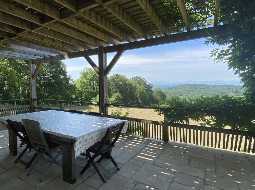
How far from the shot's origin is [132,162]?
3711mm

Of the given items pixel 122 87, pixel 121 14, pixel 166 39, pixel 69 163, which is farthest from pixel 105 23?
pixel 122 87

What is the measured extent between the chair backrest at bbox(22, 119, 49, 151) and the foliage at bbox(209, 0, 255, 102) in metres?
3.69

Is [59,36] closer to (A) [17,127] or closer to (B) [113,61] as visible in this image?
(B) [113,61]

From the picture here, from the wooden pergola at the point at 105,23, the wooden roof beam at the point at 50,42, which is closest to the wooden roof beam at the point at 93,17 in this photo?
the wooden pergola at the point at 105,23

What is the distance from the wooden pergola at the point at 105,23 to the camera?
3221mm

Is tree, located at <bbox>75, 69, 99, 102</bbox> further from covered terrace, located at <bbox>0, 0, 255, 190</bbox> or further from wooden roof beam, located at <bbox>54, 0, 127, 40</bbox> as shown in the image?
wooden roof beam, located at <bbox>54, 0, 127, 40</bbox>

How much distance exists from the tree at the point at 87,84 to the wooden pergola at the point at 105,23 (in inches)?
388

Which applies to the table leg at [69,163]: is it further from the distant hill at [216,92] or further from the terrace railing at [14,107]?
the terrace railing at [14,107]

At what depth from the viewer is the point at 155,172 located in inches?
130

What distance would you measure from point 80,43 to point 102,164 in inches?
146

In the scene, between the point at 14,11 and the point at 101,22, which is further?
the point at 101,22

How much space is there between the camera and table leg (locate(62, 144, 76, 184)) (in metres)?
2.92

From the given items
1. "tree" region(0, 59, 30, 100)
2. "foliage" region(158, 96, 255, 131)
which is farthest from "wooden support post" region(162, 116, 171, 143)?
"tree" region(0, 59, 30, 100)

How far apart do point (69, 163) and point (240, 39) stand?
372cm
